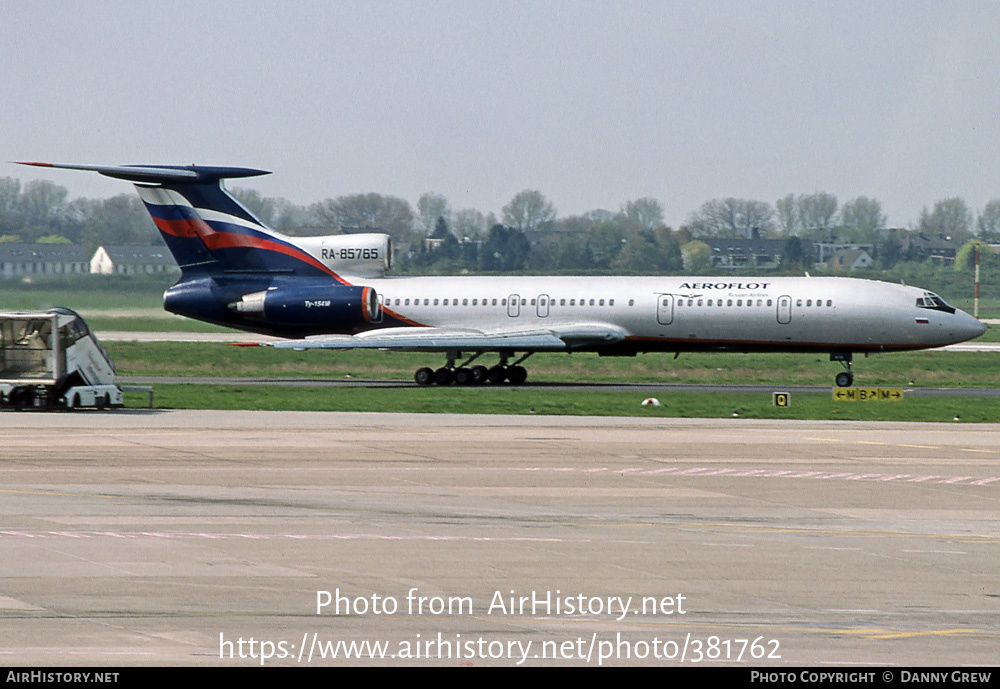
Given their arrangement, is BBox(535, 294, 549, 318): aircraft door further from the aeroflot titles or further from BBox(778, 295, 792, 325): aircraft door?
BBox(778, 295, 792, 325): aircraft door

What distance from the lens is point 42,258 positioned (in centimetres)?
8425

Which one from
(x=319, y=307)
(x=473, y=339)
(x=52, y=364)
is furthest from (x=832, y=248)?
(x=52, y=364)

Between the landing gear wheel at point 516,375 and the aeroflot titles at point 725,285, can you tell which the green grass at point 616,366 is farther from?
the aeroflot titles at point 725,285

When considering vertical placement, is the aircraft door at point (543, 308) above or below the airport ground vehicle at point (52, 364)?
above

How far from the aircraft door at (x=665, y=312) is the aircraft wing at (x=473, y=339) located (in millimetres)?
1445

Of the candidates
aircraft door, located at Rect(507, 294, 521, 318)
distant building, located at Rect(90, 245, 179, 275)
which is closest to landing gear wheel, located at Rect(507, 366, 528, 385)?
aircraft door, located at Rect(507, 294, 521, 318)

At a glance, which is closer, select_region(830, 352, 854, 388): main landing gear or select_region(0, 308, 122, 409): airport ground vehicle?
select_region(0, 308, 122, 409): airport ground vehicle

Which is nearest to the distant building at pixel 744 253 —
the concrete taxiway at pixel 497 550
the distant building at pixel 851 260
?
the distant building at pixel 851 260

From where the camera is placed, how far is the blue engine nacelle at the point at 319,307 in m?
48.2

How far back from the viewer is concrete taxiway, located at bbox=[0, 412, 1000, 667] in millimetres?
12125

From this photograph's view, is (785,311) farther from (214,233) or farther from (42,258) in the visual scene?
(42,258)

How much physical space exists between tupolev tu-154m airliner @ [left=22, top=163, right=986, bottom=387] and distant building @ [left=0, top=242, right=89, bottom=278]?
3439 centimetres

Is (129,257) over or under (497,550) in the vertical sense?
over

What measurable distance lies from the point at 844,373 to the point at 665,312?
6.86 m
